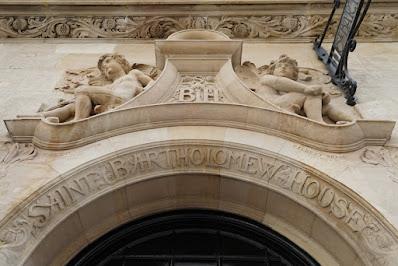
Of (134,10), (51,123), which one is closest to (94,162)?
(51,123)

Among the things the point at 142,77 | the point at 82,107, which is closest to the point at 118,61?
the point at 142,77

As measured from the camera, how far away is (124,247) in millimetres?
4207

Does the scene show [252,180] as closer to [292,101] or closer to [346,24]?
[292,101]

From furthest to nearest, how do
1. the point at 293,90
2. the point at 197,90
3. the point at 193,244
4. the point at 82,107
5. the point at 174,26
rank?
the point at 174,26
the point at 197,90
the point at 293,90
the point at 82,107
the point at 193,244

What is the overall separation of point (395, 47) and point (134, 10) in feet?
11.3

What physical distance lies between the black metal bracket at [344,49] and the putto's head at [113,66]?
2308mm

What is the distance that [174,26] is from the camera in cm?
678

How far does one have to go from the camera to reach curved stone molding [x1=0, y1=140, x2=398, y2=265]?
3545mm

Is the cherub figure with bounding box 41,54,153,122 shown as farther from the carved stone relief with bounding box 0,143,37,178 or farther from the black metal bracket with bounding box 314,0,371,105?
the black metal bracket with bounding box 314,0,371,105

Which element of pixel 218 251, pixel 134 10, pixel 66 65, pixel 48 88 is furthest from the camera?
pixel 134 10

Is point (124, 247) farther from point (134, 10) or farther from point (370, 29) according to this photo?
point (370, 29)

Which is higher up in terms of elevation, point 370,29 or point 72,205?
point 370,29

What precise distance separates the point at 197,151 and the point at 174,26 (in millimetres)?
2976
